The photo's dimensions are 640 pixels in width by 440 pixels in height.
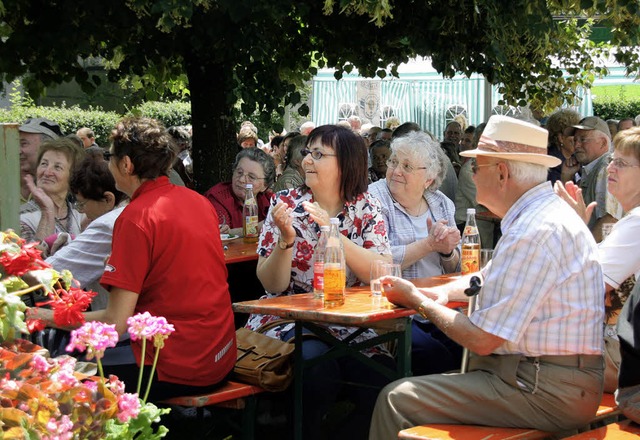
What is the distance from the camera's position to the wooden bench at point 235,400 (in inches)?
160

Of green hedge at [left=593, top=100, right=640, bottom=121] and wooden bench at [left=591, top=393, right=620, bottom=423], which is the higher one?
green hedge at [left=593, top=100, right=640, bottom=121]

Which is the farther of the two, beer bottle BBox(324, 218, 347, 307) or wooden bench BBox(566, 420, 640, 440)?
beer bottle BBox(324, 218, 347, 307)

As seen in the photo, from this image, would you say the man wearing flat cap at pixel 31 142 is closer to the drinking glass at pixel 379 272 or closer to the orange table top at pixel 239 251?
the orange table top at pixel 239 251

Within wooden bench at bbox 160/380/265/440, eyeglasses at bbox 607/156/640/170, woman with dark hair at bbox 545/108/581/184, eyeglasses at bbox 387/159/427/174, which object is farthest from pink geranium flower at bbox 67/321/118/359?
woman with dark hair at bbox 545/108/581/184

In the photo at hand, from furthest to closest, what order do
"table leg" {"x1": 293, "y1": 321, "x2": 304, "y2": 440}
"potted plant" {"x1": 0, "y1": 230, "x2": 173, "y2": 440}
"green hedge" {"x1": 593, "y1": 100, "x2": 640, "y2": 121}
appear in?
"green hedge" {"x1": 593, "y1": 100, "x2": 640, "y2": 121} → "table leg" {"x1": 293, "y1": 321, "x2": 304, "y2": 440} → "potted plant" {"x1": 0, "y1": 230, "x2": 173, "y2": 440}

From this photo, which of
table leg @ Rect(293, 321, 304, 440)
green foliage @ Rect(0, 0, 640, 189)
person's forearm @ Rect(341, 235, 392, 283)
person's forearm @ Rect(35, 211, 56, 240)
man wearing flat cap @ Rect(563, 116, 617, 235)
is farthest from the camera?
man wearing flat cap @ Rect(563, 116, 617, 235)

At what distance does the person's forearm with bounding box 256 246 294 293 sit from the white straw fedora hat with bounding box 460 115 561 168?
136 cm

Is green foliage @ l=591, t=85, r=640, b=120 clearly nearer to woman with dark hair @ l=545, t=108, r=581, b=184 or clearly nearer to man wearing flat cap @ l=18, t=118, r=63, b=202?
woman with dark hair @ l=545, t=108, r=581, b=184

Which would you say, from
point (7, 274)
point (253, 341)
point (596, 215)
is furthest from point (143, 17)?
point (7, 274)

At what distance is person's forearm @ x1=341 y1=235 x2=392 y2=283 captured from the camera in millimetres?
4734

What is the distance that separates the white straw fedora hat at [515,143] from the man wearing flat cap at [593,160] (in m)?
3.42

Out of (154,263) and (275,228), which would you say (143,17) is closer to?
(275,228)

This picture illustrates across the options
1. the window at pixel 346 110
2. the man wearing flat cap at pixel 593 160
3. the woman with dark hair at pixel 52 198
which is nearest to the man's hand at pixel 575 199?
the man wearing flat cap at pixel 593 160

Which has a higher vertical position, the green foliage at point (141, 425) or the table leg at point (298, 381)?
the green foliage at point (141, 425)
